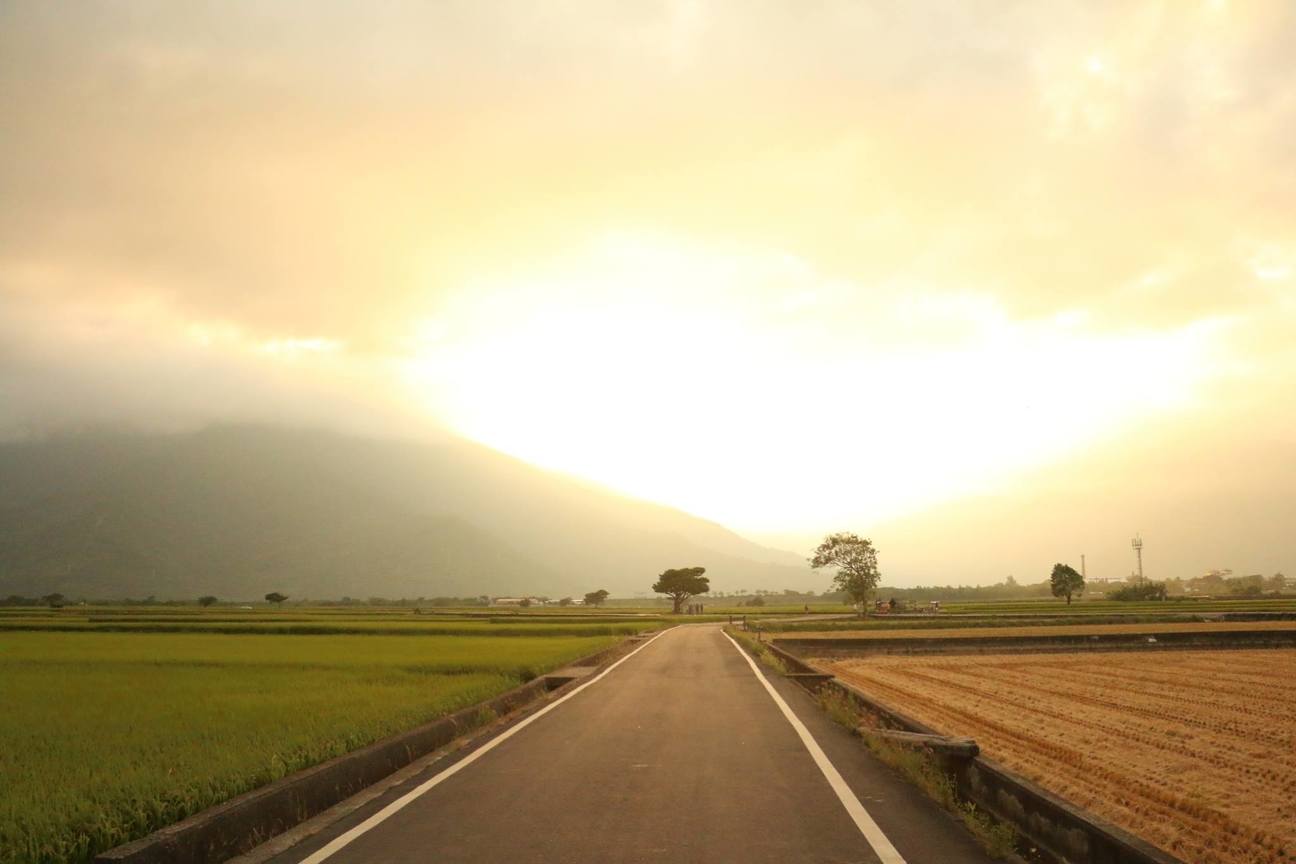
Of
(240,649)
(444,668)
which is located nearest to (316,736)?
(444,668)

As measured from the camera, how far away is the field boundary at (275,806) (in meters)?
6.52

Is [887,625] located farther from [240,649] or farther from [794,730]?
[794,730]

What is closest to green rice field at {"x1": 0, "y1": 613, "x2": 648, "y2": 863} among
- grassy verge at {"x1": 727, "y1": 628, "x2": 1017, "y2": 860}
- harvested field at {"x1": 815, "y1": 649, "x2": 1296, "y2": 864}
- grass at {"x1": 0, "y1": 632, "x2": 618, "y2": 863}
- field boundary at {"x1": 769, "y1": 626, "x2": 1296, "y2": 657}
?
grass at {"x1": 0, "y1": 632, "x2": 618, "y2": 863}

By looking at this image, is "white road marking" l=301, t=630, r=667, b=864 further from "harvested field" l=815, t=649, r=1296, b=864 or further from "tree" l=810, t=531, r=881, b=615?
"tree" l=810, t=531, r=881, b=615

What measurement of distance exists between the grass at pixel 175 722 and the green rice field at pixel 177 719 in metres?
0.02

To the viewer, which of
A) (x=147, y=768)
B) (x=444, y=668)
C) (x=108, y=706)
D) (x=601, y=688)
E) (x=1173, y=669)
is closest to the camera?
(x=147, y=768)

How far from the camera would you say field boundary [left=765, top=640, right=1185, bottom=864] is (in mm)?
5644

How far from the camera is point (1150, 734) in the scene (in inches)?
590

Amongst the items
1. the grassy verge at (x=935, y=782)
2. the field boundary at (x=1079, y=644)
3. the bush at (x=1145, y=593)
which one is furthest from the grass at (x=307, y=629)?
the bush at (x=1145, y=593)

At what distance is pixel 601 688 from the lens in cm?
2136

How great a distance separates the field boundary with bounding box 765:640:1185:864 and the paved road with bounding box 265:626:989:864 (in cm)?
49

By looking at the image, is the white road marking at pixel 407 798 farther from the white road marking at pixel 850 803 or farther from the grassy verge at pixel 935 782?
the grassy verge at pixel 935 782

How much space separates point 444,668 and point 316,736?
46.8 ft

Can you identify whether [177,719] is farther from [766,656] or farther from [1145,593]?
[1145,593]
